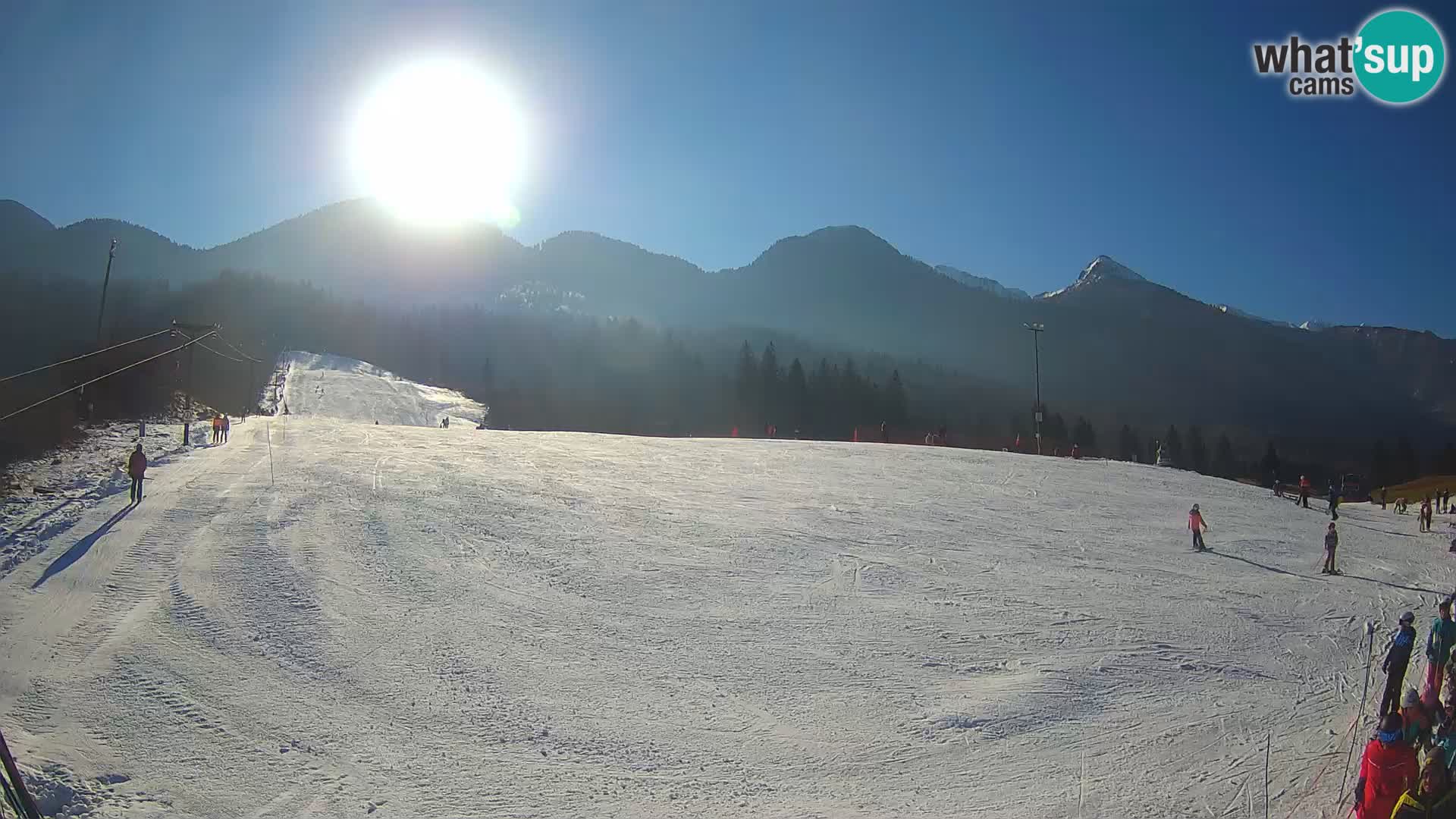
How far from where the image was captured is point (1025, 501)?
82.2ft

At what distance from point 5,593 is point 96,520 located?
14.7 feet

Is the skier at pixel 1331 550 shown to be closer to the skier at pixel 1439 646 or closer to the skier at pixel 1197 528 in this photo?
the skier at pixel 1197 528

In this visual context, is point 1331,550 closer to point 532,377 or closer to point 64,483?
point 64,483

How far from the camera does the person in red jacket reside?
20.8ft

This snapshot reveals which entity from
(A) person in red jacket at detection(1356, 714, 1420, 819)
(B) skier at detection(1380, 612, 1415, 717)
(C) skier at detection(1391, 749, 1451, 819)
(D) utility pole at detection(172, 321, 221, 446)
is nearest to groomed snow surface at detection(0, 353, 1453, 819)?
(B) skier at detection(1380, 612, 1415, 717)

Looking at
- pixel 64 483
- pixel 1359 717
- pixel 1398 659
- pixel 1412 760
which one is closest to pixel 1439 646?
pixel 1398 659

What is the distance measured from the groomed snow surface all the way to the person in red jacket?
162cm

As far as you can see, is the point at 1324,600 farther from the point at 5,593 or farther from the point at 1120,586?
the point at 5,593

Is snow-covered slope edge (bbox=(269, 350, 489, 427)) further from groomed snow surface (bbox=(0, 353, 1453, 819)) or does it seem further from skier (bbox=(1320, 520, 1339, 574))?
skier (bbox=(1320, 520, 1339, 574))

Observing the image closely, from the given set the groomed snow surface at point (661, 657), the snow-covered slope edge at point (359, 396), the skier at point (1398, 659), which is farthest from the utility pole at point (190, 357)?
the skier at point (1398, 659)

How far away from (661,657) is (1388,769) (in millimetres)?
8388

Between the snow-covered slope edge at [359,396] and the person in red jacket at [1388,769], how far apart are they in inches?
2601

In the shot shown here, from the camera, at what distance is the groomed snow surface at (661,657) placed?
830 centimetres

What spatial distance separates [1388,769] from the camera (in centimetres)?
638
